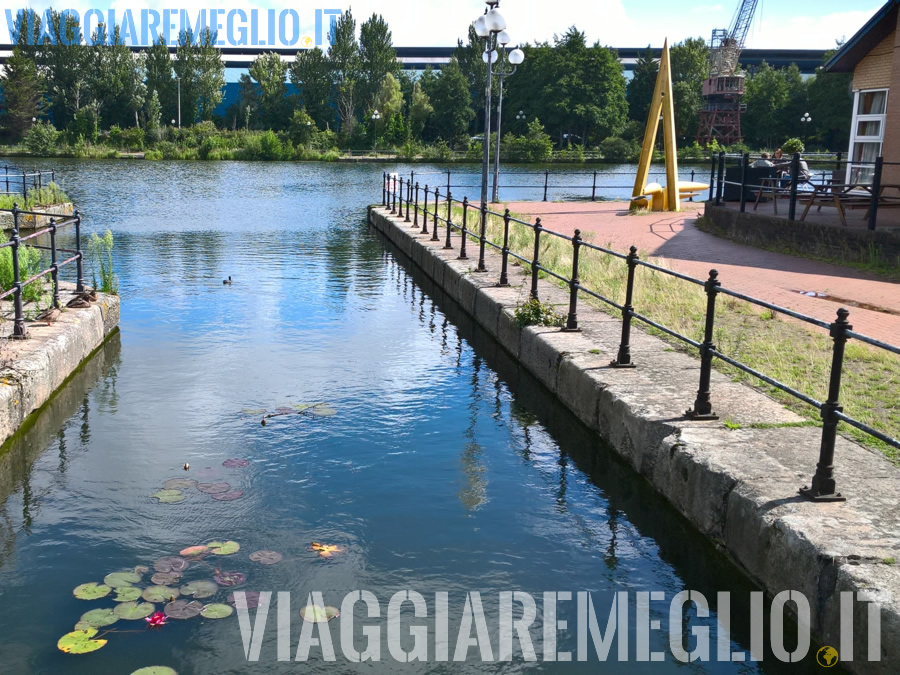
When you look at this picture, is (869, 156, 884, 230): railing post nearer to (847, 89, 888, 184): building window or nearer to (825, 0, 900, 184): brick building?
(825, 0, 900, 184): brick building

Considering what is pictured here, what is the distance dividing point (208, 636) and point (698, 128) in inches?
4102

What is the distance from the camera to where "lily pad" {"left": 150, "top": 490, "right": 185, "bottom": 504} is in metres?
6.21

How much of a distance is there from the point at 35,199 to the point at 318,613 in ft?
79.0

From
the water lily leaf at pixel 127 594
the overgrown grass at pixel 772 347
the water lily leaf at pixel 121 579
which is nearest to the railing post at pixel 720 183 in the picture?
the overgrown grass at pixel 772 347

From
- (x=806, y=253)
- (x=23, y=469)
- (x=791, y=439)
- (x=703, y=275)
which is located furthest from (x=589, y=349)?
(x=806, y=253)

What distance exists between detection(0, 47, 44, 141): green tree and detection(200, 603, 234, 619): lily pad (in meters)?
95.4

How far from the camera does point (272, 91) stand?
96000mm

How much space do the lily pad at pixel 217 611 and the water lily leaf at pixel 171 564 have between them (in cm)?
47

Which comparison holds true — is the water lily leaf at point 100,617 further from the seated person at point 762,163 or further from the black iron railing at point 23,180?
the black iron railing at point 23,180

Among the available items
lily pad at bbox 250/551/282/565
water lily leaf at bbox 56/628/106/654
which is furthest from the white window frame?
water lily leaf at bbox 56/628/106/654

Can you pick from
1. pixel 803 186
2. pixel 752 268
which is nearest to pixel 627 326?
pixel 752 268

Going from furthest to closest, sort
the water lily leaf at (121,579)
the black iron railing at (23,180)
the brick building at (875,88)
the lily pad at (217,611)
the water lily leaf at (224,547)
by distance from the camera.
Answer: the black iron railing at (23,180) → the brick building at (875,88) → the water lily leaf at (224,547) → the water lily leaf at (121,579) → the lily pad at (217,611)

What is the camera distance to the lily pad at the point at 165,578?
5059 mm

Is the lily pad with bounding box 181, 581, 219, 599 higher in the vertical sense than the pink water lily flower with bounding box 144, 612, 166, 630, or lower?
higher
